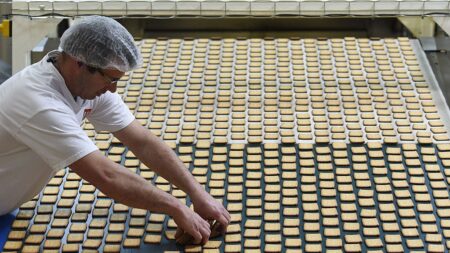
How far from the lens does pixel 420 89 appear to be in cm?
271

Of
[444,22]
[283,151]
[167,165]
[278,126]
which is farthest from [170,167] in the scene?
[444,22]

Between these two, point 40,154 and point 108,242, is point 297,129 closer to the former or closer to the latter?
point 108,242

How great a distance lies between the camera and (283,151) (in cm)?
241

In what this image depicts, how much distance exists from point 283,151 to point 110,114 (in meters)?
0.65

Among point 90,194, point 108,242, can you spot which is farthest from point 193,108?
point 108,242

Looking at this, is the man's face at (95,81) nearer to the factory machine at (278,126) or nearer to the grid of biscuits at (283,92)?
the factory machine at (278,126)

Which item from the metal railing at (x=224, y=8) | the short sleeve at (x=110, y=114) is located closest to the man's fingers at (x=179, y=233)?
the short sleeve at (x=110, y=114)

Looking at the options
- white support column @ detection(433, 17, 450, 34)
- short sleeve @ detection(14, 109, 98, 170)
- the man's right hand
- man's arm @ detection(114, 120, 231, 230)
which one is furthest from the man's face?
white support column @ detection(433, 17, 450, 34)

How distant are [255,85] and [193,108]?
29 centimetres

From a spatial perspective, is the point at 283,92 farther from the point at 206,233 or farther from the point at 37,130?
the point at 37,130

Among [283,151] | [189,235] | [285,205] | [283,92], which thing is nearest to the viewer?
[189,235]

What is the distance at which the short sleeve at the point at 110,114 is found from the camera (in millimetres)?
2043

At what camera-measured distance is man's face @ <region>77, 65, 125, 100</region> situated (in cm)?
183

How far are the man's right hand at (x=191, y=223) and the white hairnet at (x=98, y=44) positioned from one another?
414mm
